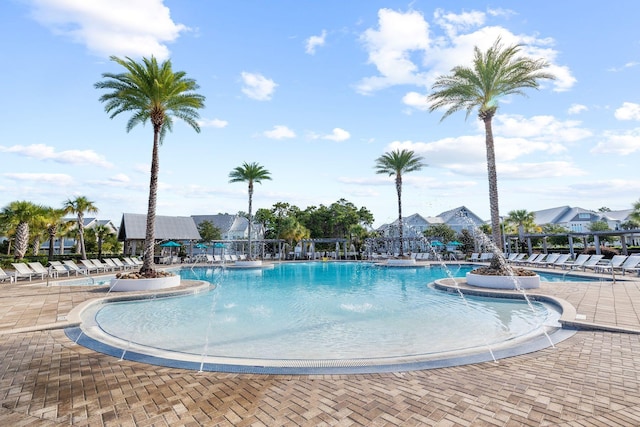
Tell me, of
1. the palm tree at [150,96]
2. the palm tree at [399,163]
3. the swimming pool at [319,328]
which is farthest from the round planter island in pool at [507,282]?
the palm tree at [399,163]

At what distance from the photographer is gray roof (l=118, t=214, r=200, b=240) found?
35406 millimetres

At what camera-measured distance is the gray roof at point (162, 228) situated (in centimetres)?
3541

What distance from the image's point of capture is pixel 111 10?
8.09 m

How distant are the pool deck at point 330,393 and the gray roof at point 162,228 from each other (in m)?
33.3

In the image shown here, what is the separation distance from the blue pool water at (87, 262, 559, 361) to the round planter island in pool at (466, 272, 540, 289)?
157 cm

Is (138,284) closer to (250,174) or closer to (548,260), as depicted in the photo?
(250,174)

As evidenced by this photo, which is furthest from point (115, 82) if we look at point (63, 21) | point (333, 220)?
point (333, 220)

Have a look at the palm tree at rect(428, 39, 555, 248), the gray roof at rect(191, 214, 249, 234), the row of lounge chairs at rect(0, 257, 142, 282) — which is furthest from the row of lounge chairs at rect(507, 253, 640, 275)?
the gray roof at rect(191, 214, 249, 234)

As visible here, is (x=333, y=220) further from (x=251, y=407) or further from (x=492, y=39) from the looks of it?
(x=251, y=407)

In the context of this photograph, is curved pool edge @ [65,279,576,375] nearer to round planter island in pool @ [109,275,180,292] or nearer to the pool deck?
the pool deck

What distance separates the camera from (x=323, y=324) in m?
8.23

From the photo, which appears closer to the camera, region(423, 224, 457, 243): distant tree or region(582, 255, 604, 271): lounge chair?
region(582, 255, 604, 271): lounge chair

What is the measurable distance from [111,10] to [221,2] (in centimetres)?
305

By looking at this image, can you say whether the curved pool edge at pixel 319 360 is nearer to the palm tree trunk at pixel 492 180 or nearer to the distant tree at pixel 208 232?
the palm tree trunk at pixel 492 180
